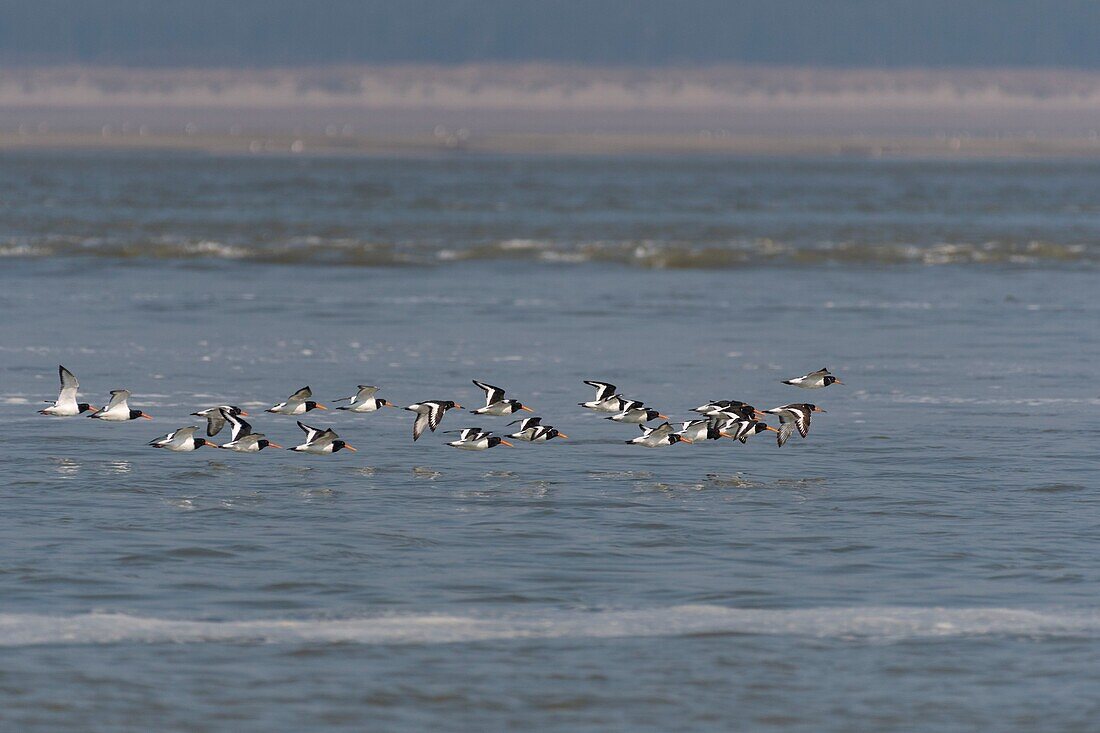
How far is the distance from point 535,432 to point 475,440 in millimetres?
740

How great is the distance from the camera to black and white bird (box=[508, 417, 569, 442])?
20.6 metres

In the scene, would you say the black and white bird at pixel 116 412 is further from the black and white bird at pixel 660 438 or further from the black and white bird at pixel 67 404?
the black and white bird at pixel 660 438

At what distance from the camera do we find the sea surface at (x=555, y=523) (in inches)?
465

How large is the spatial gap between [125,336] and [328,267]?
17.6 metres

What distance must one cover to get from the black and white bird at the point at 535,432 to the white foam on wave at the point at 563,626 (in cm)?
717

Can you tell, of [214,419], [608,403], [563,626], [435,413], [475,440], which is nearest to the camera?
[563,626]

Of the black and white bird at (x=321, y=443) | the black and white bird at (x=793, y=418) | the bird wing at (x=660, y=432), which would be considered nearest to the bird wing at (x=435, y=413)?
the black and white bird at (x=321, y=443)

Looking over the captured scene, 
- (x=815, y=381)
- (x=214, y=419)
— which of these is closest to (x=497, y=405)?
(x=214, y=419)

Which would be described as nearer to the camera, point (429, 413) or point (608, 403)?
point (429, 413)

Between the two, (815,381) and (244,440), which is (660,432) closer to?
(815,381)

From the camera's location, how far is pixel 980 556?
15258 mm

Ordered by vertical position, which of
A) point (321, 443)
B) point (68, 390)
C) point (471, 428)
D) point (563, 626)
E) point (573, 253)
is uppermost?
point (573, 253)

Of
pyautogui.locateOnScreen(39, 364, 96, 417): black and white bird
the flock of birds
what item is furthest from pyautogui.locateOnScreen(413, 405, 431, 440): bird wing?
pyautogui.locateOnScreen(39, 364, 96, 417): black and white bird

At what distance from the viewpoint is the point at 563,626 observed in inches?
516
